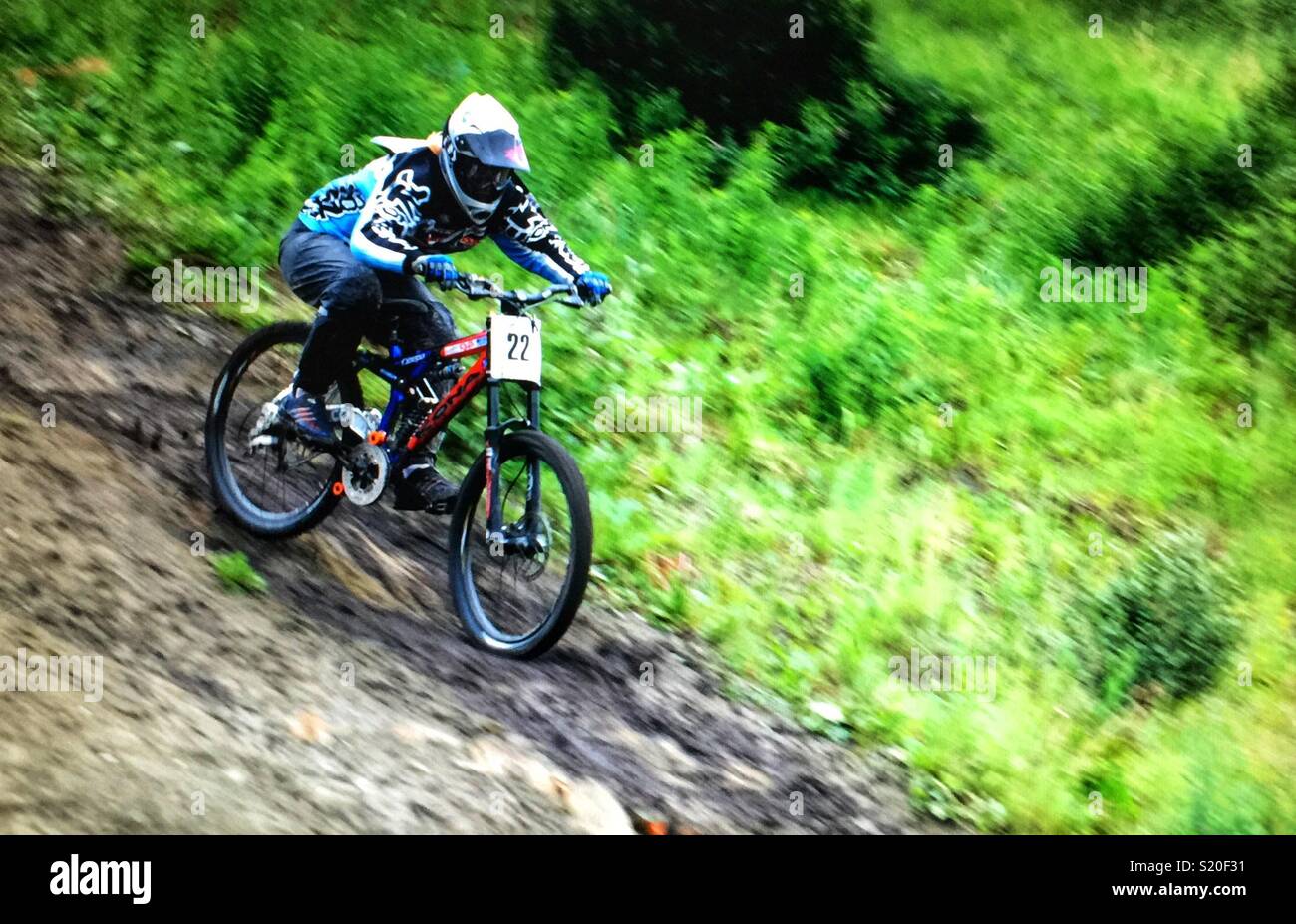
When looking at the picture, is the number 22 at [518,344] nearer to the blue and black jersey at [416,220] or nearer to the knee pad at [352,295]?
the blue and black jersey at [416,220]

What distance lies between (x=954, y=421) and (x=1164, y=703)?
2858mm

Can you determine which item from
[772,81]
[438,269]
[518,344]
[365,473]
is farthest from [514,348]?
[772,81]

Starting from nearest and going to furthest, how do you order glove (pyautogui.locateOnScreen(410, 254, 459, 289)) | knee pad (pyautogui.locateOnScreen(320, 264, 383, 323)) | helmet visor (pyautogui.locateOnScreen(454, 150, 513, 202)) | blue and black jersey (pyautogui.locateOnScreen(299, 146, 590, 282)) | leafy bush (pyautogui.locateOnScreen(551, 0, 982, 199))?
glove (pyautogui.locateOnScreen(410, 254, 459, 289)) → blue and black jersey (pyautogui.locateOnScreen(299, 146, 590, 282)) → helmet visor (pyautogui.locateOnScreen(454, 150, 513, 202)) → knee pad (pyautogui.locateOnScreen(320, 264, 383, 323)) → leafy bush (pyautogui.locateOnScreen(551, 0, 982, 199))

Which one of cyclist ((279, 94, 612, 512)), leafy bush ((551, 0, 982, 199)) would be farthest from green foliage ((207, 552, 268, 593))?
leafy bush ((551, 0, 982, 199))

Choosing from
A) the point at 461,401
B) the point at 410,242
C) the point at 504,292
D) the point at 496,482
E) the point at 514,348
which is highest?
the point at 410,242

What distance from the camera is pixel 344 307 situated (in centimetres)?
653

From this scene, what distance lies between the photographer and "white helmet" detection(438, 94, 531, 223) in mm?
6172

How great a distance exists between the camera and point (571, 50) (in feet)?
43.7

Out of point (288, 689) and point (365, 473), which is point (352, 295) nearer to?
point (365, 473)

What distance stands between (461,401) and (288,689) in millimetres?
1462

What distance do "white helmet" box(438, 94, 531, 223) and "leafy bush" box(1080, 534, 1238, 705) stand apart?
4.25 meters

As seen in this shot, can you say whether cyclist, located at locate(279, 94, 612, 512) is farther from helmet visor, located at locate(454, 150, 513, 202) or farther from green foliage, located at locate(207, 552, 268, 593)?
green foliage, located at locate(207, 552, 268, 593)
